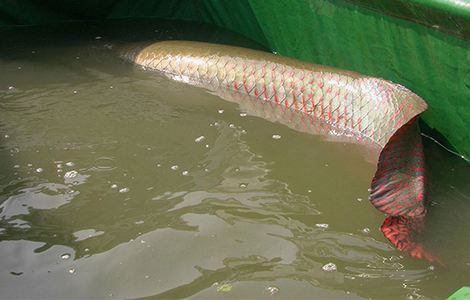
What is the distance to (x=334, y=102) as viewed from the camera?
3.65 metres

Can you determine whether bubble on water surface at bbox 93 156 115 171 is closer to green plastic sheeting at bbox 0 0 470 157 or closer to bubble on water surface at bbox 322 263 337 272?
bubble on water surface at bbox 322 263 337 272

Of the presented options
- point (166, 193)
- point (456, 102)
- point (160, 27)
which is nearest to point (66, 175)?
point (166, 193)

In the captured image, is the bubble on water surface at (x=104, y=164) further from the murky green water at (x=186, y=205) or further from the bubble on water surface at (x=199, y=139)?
the bubble on water surface at (x=199, y=139)

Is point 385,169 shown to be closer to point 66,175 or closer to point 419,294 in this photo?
point 419,294

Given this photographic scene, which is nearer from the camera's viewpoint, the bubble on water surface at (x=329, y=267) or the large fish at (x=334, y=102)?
→ the bubble on water surface at (x=329, y=267)

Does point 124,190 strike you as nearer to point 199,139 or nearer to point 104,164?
point 104,164

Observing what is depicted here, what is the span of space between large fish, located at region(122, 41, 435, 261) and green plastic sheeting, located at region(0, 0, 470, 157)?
16cm

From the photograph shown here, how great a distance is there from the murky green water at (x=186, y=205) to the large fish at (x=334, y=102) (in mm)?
92

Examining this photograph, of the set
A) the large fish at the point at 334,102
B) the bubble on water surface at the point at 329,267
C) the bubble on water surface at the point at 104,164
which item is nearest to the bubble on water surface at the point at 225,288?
the bubble on water surface at the point at 329,267

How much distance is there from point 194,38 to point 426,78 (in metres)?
2.02

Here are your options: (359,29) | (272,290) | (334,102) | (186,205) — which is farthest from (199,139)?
(272,290)

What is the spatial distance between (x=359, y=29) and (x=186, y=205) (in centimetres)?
154

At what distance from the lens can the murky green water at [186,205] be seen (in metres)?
2.52

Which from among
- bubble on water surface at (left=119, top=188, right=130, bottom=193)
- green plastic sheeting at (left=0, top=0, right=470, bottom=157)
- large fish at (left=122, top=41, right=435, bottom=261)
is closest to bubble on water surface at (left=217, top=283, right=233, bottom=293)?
large fish at (left=122, top=41, right=435, bottom=261)
